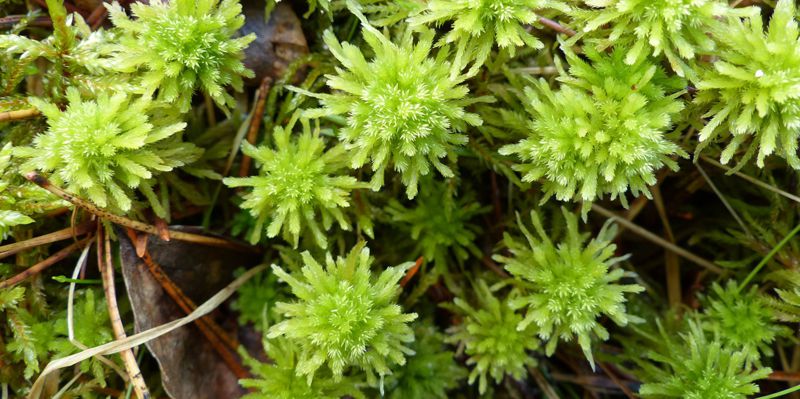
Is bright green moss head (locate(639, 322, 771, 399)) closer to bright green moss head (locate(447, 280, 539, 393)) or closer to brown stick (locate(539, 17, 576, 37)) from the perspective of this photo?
bright green moss head (locate(447, 280, 539, 393))

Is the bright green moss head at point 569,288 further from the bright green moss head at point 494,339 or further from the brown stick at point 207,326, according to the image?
the brown stick at point 207,326

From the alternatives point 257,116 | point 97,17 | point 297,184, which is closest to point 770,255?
point 297,184

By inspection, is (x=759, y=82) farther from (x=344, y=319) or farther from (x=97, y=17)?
(x=97, y=17)

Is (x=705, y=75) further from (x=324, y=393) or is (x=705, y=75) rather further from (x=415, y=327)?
(x=324, y=393)

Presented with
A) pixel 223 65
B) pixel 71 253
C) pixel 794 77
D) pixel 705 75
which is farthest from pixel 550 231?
pixel 71 253

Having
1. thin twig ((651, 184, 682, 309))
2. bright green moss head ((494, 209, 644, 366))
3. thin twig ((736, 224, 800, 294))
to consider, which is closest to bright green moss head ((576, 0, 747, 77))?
→ bright green moss head ((494, 209, 644, 366))

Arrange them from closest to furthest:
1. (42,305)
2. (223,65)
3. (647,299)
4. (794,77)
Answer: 1. (794,77)
2. (223,65)
3. (42,305)
4. (647,299)
